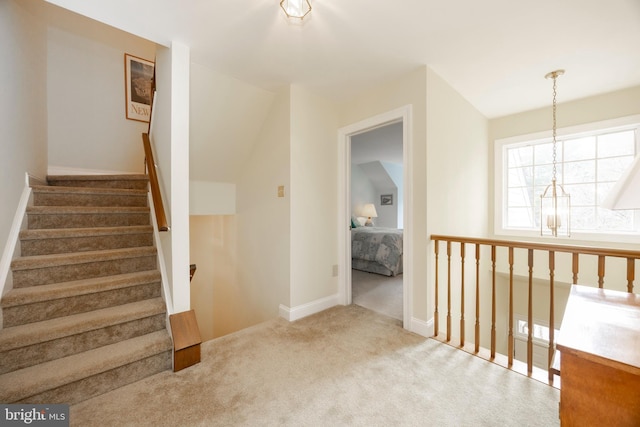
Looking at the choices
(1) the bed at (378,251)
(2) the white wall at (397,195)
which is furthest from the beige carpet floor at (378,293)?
(2) the white wall at (397,195)

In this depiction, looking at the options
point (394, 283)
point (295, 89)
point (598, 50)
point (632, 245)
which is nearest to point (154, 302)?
point (295, 89)

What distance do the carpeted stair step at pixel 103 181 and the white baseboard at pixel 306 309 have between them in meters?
2.03

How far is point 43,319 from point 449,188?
3.43 metres

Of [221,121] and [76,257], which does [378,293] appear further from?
[76,257]

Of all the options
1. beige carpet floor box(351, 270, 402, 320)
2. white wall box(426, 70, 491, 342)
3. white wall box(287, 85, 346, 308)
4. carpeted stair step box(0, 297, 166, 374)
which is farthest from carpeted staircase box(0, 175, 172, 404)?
white wall box(426, 70, 491, 342)

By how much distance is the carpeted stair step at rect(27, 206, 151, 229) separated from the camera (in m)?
2.09

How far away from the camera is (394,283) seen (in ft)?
13.2

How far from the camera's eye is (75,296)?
1.81 meters

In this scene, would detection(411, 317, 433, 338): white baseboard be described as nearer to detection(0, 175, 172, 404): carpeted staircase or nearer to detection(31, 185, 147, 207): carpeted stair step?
detection(0, 175, 172, 404): carpeted staircase

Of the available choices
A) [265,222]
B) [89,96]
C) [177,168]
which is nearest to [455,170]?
[265,222]

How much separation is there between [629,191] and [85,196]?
3.62 m

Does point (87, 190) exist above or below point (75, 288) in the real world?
above

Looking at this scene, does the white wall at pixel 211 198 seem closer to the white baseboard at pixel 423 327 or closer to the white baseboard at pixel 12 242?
the white baseboard at pixel 12 242

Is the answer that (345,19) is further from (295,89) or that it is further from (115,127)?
(115,127)
